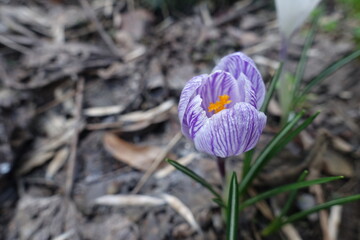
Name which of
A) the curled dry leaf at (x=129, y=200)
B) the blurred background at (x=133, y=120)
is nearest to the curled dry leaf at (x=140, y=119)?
the blurred background at (x=133, y=120)

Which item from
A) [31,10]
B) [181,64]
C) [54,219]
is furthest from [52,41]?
[54,219]

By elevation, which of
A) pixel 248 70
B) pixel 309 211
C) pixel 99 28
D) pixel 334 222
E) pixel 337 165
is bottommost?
pixel 334 222

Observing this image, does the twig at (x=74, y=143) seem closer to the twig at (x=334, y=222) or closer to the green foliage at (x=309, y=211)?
the green foliage at (x=309, y=211)

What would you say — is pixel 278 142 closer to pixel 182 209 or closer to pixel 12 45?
pixel 182 209

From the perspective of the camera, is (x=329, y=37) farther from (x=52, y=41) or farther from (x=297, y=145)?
(x=52, y=41)

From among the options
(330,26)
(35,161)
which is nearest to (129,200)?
(35,161)

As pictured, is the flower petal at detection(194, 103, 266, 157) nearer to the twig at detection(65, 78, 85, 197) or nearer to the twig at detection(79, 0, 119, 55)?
the twig at detection(65, 78, 85, 197)
